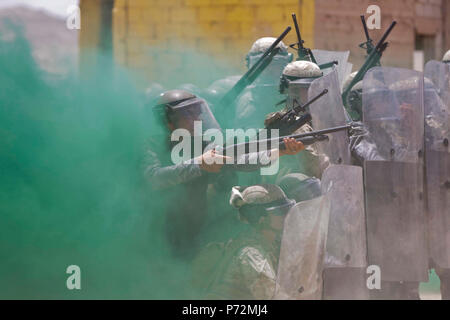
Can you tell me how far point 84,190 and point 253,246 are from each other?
161 centimetres

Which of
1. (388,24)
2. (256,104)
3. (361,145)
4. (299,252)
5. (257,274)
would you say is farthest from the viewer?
(388,24)

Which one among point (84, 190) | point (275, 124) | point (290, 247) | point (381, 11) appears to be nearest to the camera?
point (290, 247)

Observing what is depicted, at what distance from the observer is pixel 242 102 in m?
6.42

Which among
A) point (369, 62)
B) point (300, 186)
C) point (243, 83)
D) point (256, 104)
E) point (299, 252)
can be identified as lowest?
point (299, 252)

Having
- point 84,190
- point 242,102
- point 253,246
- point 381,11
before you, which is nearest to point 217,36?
point 381,11

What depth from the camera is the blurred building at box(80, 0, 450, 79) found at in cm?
1062

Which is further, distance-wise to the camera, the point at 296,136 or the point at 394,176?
the point at 394,176

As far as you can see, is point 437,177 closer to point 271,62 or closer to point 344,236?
point 344,236

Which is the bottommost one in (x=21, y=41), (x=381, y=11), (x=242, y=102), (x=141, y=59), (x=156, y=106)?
(x=156, y=106)

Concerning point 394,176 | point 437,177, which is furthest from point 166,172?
point 437,177

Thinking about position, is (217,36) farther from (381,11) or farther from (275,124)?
(275,124)

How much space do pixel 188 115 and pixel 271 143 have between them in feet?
2.13

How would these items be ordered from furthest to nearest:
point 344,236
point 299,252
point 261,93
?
1. point 261,93
2. point 344,236
3. point 299,252

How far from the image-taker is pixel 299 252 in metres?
4.71
